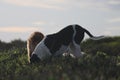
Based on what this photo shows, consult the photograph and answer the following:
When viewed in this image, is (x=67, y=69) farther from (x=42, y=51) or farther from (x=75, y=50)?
(x=42, y=51)

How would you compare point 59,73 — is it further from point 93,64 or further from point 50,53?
point 50,53

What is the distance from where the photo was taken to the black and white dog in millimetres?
15820

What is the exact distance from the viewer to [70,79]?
9969 millimetres

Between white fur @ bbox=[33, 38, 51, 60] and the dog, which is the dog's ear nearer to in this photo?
Answer: white fur @ bbox=[33, 38, 51, 60]

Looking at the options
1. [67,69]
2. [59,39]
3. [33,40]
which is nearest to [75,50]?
[59,39]

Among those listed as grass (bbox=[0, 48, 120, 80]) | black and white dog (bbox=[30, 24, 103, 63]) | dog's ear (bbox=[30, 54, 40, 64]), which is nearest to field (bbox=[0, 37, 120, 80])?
grass (bbox=[0, 48, 120, 80])

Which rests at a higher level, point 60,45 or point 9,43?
point 60,45

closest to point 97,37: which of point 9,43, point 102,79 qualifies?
point 102,79

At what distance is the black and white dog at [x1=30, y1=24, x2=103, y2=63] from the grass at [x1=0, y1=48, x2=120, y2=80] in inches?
19.4

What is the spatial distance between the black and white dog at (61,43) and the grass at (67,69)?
1.62 ft

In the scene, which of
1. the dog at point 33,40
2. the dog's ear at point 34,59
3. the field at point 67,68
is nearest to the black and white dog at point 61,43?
the dog's ear at point 34,59

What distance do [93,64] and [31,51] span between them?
157 inches

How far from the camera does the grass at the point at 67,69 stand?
10.8 m

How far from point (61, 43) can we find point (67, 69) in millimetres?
3538
